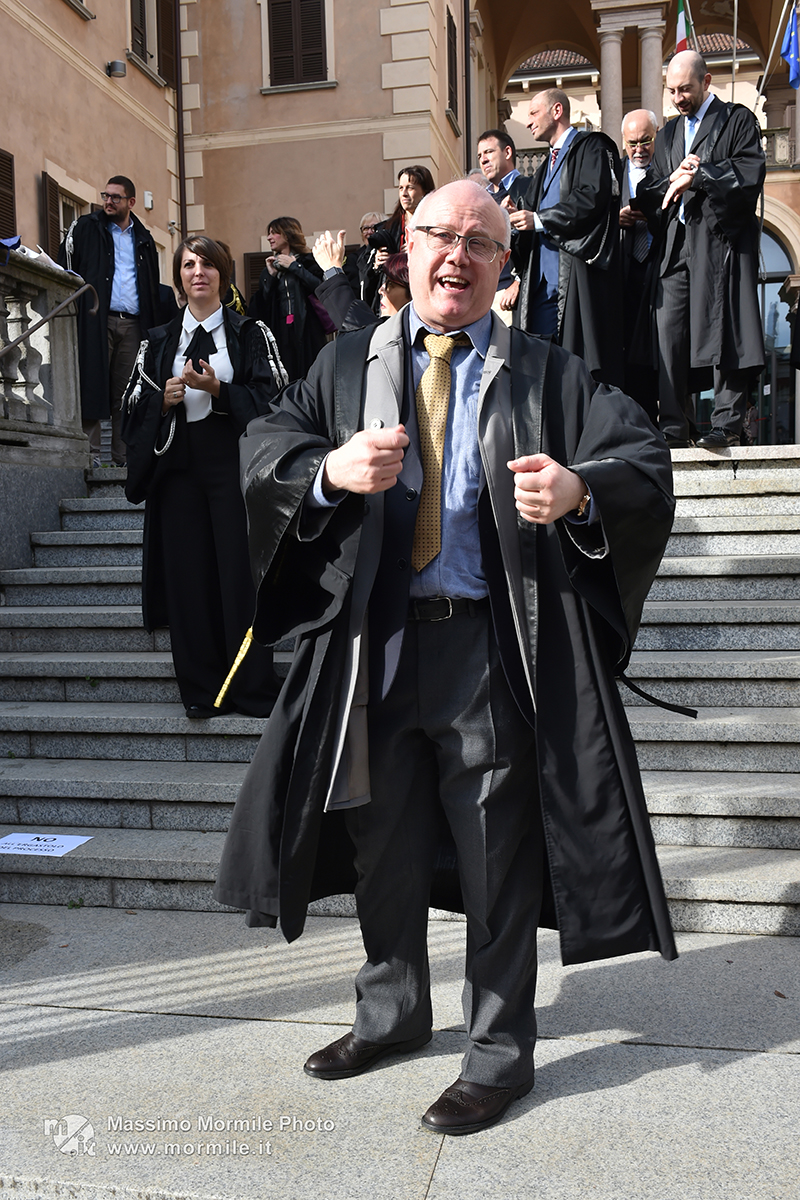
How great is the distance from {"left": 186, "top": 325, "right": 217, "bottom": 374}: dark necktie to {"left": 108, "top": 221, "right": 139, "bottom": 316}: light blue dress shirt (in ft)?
13.7

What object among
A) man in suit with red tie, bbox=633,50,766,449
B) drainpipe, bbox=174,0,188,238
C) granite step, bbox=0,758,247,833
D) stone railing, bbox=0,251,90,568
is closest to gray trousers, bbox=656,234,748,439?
man in suit with red tie, bbox=633,50,766,449

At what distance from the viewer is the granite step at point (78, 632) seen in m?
5.80

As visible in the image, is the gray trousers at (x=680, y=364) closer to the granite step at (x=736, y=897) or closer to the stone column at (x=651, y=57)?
the granite step at (x=736, y=897)

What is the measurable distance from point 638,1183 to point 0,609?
187 inches

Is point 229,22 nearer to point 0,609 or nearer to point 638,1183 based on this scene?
point 0,609

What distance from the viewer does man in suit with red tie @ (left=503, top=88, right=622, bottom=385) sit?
20.8ft

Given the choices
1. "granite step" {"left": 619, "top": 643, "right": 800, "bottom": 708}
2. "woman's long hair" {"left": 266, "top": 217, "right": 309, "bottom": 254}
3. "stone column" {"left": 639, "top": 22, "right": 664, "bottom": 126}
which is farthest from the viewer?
"stone column" {"left": 639, "top": 22, "right": 664, "bottom": 126}

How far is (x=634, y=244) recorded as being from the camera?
6.86 metres

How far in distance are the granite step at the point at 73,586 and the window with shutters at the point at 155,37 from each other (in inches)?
418

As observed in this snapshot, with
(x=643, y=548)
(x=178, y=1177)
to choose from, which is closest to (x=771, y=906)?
(x=643, y=548)

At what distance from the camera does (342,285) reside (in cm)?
656

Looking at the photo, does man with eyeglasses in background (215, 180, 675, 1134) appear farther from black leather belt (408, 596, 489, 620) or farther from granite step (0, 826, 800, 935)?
granite step (0, 826, 800, 935)

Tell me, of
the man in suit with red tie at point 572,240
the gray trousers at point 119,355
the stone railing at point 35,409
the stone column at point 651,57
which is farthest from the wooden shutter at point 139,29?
the stone column at point 651,57

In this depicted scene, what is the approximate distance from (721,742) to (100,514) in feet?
13.2
